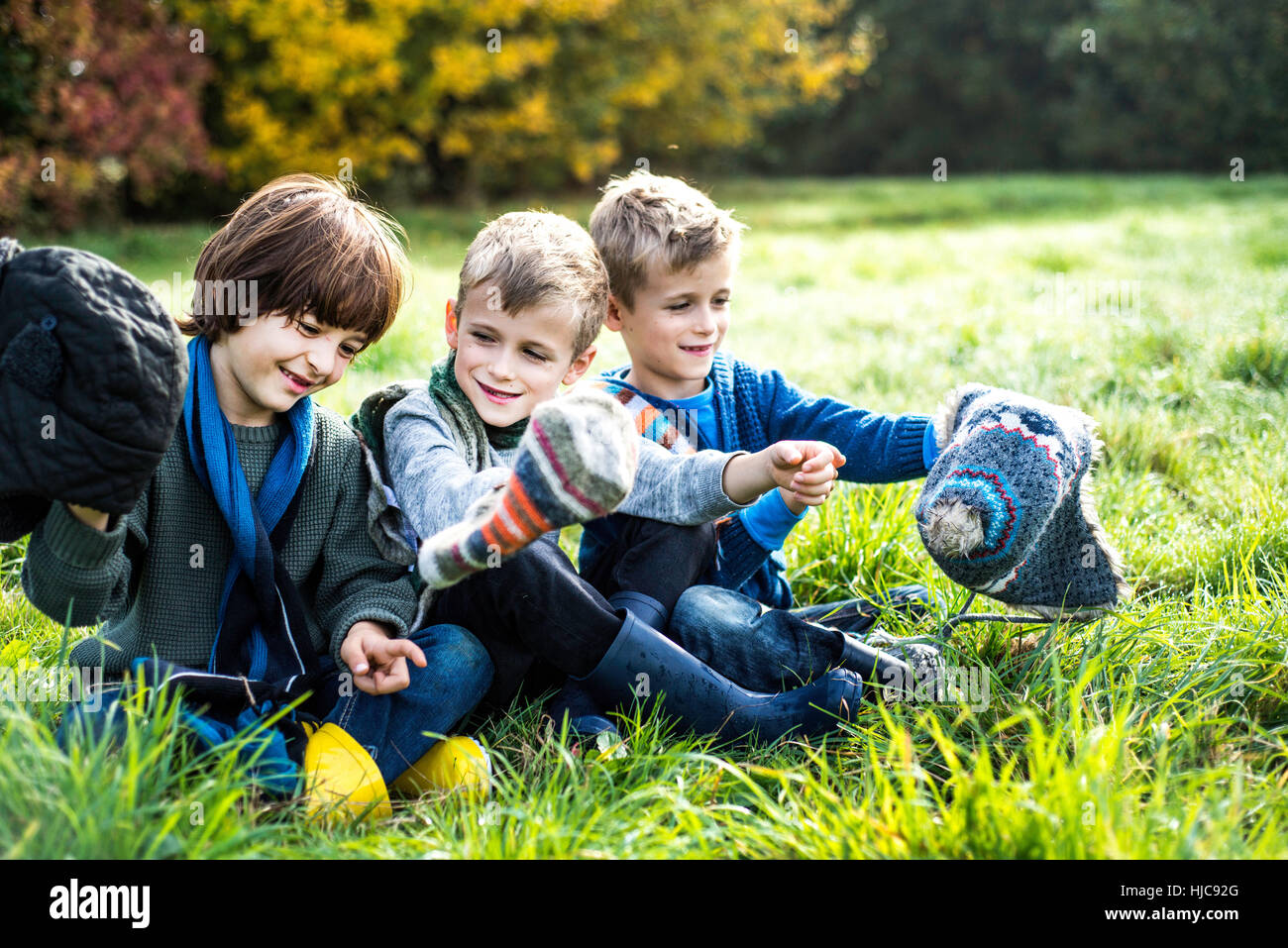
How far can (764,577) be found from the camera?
8.45 feet

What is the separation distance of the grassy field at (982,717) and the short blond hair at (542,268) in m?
0.85

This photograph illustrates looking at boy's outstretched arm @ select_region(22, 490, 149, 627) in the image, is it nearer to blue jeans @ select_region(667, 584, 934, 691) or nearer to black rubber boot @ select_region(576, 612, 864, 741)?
black rubber boot @ select_region(576, 612, 864, 741)

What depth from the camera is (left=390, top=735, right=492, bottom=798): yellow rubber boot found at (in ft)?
6.18

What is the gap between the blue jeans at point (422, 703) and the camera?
1.93 m

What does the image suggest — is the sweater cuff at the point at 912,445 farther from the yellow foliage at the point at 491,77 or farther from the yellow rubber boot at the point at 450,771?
the yellow foliage at the point at 491,77

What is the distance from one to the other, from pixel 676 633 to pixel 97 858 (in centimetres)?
117

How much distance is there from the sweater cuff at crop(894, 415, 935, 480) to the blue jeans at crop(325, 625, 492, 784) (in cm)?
105

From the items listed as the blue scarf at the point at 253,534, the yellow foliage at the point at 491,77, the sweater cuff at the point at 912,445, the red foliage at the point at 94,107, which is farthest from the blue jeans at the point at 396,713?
the yellow foliage at the point at 491,77

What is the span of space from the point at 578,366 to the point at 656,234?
0.40 m

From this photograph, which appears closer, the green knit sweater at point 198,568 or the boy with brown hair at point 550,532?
the green knit sweater at point 198,568

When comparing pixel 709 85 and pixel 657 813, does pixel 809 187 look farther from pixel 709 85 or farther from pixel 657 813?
pixel 657 813

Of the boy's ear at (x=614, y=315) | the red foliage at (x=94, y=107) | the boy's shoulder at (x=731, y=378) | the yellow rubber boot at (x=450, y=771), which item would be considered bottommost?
the yellow rubber boot at (x=450, y=771)

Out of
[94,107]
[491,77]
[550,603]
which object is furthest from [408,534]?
[491,77]
